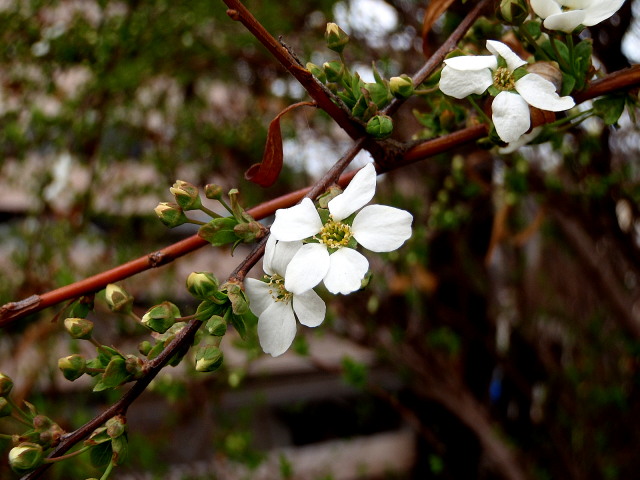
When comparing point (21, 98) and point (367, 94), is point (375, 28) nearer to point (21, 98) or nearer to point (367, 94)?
point (21, 98)

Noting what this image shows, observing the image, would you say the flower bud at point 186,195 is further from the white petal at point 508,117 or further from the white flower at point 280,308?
the white petal at point 508,117

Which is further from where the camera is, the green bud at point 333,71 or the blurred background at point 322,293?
the blurred background at point 322,293

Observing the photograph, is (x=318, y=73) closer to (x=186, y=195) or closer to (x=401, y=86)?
(x=401, y=86)

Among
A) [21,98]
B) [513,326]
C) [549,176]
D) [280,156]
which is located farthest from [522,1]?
[513,326]

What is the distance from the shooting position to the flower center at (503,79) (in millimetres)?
639

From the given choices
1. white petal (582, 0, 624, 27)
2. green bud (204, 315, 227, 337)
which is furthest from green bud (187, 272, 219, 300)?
white petal (582, 0, 624, 27)

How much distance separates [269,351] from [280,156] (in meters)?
0.22

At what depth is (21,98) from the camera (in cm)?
280

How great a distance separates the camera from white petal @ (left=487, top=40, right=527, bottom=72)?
24.3 inches

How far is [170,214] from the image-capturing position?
66 centimetres

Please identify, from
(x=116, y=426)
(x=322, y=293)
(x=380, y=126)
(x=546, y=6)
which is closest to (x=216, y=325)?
(x=116, y=426)

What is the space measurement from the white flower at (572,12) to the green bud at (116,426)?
0.60 metres

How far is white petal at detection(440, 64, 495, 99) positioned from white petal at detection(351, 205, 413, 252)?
14 cm

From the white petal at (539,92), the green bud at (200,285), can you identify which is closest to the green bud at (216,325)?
the green bud at (200,285)
